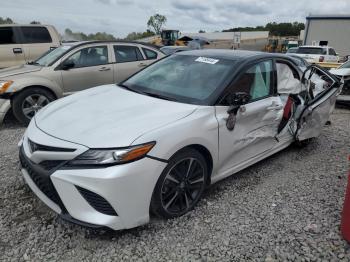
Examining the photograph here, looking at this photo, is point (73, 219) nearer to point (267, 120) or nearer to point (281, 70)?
point (267, 120)

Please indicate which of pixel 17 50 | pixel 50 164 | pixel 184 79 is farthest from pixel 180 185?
pixel 17 50

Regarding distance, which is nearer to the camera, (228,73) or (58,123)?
(58,123)

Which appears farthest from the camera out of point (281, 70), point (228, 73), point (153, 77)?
point (281, 70)

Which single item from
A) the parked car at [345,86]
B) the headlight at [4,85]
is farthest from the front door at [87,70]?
the parked car at [345,86]

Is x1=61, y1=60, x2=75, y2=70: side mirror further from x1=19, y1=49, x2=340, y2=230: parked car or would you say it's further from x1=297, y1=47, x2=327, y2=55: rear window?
x1=297, y1=47, x2=327, y2=55: rear window

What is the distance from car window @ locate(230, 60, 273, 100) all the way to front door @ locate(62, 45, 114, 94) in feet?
12.4

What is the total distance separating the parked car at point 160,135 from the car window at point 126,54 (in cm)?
302

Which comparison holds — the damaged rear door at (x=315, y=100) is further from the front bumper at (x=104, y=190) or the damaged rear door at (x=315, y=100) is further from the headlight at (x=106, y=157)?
the headlight at (x=106, y=157)

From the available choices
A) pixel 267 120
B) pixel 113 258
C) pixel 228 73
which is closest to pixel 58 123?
pixel 113 258

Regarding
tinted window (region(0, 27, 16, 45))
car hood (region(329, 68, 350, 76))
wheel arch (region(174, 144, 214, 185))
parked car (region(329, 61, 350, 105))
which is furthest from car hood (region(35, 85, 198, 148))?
tinted window (region(0, 27, 16, 45))

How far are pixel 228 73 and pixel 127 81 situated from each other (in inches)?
51.8

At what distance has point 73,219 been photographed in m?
2.41

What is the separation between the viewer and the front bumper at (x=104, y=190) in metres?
2.31

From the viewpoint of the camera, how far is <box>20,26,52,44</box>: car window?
30.3 feet
